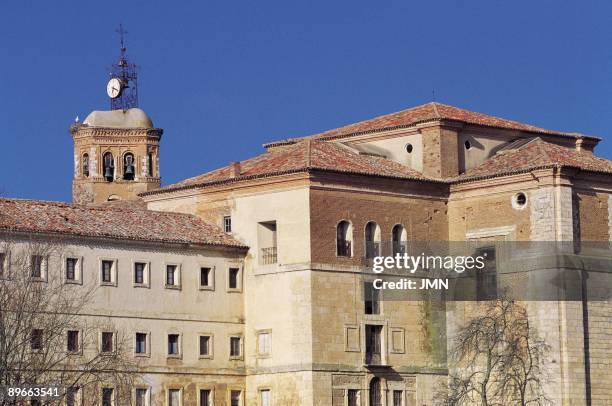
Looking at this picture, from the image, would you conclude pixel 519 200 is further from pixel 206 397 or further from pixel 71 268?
pixel 71 268

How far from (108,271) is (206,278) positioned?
3277mm

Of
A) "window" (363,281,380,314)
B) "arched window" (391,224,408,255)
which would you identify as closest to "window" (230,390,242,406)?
"window" (363,281,380,314)

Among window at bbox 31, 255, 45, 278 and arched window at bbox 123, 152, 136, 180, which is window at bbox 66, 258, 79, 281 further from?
arched window at bbox 123, 152, 136, 180

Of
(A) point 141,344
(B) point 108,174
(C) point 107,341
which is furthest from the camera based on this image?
(B) point 108,174

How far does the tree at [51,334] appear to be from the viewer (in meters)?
51.3

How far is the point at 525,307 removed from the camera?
192 feet

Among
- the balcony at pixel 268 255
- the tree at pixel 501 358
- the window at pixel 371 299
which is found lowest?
the tree at pixel 501 358

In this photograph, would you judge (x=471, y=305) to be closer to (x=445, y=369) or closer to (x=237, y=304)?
(x=445, y=369)

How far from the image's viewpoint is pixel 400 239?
196 ft

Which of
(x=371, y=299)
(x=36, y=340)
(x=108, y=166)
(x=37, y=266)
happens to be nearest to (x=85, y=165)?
(x=108, y=166)

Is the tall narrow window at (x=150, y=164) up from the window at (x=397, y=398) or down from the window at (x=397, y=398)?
up

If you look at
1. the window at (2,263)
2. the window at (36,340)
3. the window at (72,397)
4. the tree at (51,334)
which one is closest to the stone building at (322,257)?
the tree at (51,334)

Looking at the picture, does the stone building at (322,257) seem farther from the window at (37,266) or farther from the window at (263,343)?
the window at (37,266)

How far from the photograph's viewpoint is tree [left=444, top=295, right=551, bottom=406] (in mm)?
57812
